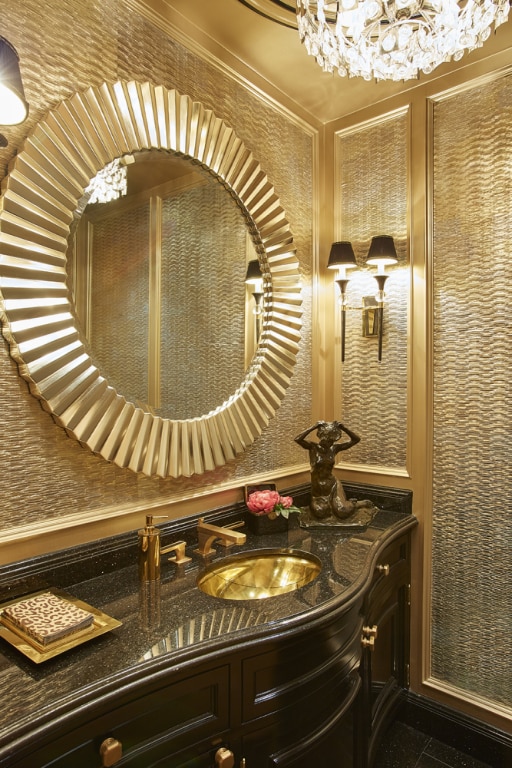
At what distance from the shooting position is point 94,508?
1464 mm

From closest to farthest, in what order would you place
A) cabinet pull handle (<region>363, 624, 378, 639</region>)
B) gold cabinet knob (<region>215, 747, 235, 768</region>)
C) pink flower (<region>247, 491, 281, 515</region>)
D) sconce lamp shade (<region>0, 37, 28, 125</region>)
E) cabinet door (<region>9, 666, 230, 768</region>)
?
cabinet door (<region>9, 666, 230, 768</region>)
sconce lamp shade (<region>0, 37, 28, 125</region>)
gold cabinet knob (<region>215, 747, 235, 768</region>)
cabinet pull handle (<region>363, 624, 378, 639</region>)
pink flower (<region>247, 491, 281, 515</region>)

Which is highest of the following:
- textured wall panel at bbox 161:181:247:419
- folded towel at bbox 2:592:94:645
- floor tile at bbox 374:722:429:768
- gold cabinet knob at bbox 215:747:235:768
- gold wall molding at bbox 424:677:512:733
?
textured wall panel at bbox 161:181:247:419

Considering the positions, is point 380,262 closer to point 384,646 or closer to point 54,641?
point 384,646

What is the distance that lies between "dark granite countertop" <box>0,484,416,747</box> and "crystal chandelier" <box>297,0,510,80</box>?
4.78ft

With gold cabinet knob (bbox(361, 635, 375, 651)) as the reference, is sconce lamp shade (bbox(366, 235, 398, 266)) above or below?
above

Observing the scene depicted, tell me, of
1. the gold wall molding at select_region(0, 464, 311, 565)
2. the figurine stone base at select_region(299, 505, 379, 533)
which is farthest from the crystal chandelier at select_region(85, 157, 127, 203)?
the figurine stone base at select_region(299, 505, 379, 533)

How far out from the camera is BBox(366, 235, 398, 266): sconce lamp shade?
6.98ft

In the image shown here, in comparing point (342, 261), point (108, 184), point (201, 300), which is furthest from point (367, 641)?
point (108, 184)

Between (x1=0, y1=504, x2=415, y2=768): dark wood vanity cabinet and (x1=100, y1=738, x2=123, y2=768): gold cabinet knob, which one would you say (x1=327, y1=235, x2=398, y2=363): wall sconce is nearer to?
(x1=0, y1=504, x2=415, y2=768): dark wood vanity cabinet

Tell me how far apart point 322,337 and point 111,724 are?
1.88m

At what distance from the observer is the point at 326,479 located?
2051mm

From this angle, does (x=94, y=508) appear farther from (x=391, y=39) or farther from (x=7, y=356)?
(x=391, y=39)

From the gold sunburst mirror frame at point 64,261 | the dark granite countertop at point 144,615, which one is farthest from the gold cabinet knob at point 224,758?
the gold sunburst mirror frame at point 64,261

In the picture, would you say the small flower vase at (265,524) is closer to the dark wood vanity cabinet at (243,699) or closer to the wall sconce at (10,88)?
the dark wood vanity cabinet at (243,699)
